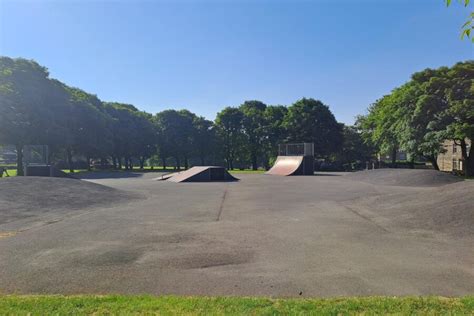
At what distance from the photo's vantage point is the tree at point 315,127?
2042 inches

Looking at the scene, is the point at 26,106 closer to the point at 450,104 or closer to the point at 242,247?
the point at 242,247

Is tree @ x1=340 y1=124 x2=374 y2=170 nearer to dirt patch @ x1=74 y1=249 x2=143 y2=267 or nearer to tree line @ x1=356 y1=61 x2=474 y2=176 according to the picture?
tree line @ x1=356 y1=61 x2=474 y2=176

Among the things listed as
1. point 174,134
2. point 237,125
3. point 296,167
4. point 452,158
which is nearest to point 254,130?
point 237,125

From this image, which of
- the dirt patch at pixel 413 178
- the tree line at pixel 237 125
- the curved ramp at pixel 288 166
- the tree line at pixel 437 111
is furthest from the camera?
the curved ramp at pixel 288 166

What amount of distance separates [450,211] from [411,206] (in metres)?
1.85

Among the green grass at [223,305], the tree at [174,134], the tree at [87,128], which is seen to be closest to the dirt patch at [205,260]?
the green grass at [223,305]

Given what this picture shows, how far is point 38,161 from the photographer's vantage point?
96.7ft

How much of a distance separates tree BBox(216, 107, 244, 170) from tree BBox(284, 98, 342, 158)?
888 centimetres

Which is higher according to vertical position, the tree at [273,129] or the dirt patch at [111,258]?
the tree at [273,129]

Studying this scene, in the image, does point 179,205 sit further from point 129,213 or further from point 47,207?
point 47,207

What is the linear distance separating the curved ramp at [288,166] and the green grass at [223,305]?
30.3 metres

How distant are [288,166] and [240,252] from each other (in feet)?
100.0

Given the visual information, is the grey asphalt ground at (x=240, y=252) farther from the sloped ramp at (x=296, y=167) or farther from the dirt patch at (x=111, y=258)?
the sloped ramp at (x=296, y=167)

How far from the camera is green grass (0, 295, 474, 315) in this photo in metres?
3.62
